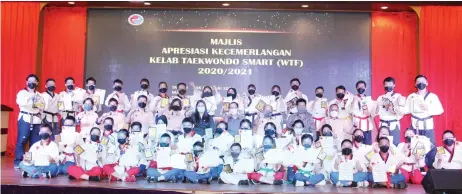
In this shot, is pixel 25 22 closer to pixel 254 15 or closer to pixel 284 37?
pixel 254 15

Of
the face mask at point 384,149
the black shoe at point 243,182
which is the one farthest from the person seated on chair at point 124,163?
the face mask at point 384,149

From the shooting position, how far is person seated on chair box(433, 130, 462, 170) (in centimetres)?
680

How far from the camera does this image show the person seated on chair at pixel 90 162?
6504 mm

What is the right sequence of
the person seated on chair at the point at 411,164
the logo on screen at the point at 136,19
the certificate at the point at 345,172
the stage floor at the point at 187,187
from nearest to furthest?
the stage floor at the point at 187,187
the certificate at the point at 345,172
the person seated on chair at the point at 411,164
the logo on screen at the point at 136,19

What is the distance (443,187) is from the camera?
5.20 meters

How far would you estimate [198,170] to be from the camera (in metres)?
6.67

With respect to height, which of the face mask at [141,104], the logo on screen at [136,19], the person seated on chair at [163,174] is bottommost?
the person seated on chair at [163,174]

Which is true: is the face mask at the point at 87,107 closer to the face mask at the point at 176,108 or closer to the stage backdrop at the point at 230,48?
the face mask at the point at 176,108

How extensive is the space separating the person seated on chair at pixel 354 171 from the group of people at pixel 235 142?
0.04 feet

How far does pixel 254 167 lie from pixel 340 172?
1162 millimetres

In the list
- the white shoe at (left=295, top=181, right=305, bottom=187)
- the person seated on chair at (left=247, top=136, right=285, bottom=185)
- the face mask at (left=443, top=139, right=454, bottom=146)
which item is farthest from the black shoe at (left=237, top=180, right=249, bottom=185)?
the face mask at (left=443, top=139, right=454, bottom=146)

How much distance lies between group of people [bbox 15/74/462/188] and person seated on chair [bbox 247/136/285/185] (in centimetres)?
1

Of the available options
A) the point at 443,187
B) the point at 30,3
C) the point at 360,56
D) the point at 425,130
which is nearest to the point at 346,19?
the point at 360,56

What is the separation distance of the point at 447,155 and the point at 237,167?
3.01 meters
